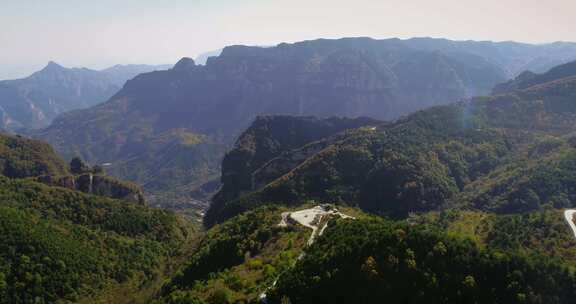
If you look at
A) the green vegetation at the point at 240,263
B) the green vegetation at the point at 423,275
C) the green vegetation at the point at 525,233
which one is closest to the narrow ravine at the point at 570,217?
the green vegetation at the point at 525,233

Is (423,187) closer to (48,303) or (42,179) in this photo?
(48,303)

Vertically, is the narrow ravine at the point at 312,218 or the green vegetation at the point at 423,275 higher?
the green vegetation at the point at 423,275

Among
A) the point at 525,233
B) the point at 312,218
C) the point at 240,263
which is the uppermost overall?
the point at 312,218

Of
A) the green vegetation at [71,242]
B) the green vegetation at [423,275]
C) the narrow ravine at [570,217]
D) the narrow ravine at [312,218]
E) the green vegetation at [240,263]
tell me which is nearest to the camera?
the green vegetation at [423,275]

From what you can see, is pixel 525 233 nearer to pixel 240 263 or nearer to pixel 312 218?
pixel 312 218

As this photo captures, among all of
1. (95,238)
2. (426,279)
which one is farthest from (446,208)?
(95,238)

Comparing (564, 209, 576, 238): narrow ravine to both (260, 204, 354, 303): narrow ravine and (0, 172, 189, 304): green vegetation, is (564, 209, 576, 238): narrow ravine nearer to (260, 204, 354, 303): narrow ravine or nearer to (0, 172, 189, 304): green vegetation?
(260, 204, 354, 303): narrow ravine

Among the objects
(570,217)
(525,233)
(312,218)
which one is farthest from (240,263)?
(570,217)

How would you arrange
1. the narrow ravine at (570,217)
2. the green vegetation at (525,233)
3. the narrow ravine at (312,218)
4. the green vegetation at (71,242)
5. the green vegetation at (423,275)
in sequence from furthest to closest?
the narrow ravine at (570,217), the green vegetation at (71,242), the narrow ravine at (312,218), the green vegetation at (525,233), the green vegetation at (423,275)

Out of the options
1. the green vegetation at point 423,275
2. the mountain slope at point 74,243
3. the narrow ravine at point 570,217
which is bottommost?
the mountain slope at point 74,243

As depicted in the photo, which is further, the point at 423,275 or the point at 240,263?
the point at 240,263

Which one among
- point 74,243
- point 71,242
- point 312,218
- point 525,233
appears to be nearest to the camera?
point 525,233

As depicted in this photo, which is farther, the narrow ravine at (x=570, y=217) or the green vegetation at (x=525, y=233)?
the narrow ravine at (x=570, y=217)

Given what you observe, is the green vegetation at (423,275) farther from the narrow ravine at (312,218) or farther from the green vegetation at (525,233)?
the narrow ravine at (312,218)
